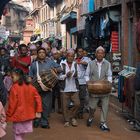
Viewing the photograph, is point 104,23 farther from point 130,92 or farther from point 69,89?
point 69,89

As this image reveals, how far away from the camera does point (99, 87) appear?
1065 centimetres

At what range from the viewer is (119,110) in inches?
540

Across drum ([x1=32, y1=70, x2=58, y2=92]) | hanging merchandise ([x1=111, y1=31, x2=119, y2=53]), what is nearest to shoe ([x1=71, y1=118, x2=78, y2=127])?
drum ([x1=32, y1=70, x2=58, y2=92])

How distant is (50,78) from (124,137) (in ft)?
6.70

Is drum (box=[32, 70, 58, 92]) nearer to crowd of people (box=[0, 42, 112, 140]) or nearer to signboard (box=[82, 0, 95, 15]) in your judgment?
crowd of people (box=[0, 42, 112, 140])

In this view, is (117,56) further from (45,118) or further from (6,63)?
(45,118)

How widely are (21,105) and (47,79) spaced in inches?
106

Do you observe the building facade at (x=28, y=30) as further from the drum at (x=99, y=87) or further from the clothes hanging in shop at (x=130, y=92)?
the drum at (x=99, y=87)

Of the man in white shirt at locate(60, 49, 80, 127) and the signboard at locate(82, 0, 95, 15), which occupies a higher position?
the signboard at locate(82, 0, 95, 15)

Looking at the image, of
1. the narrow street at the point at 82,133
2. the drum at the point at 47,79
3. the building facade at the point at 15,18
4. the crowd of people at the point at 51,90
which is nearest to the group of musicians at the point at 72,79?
the crowd of people at the point at 51,90

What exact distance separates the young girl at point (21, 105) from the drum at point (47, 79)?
244 centimetres

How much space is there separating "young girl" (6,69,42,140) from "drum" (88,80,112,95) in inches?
104

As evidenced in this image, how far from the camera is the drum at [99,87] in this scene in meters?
10.6

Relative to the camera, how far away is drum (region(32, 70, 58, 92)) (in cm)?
1072
